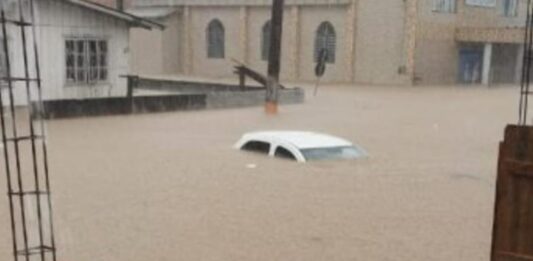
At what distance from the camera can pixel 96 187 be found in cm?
1186

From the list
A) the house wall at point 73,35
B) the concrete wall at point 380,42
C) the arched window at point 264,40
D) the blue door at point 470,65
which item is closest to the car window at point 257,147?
the house wall at point 73,35

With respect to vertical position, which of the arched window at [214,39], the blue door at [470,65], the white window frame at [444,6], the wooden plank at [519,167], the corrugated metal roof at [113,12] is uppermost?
the white window frame at [444,6]

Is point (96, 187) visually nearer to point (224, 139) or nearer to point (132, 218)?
point (132, 218)

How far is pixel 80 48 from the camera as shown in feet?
77.2

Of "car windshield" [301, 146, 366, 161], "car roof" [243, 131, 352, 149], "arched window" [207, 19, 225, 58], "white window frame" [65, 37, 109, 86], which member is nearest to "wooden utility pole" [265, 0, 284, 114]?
"white window frame" [65, 37, 109, 86]

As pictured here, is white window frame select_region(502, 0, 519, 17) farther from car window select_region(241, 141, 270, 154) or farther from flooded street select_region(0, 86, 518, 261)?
car window select_region(241, 141, 270, 154)

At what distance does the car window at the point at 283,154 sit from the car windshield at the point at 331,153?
0.24 m

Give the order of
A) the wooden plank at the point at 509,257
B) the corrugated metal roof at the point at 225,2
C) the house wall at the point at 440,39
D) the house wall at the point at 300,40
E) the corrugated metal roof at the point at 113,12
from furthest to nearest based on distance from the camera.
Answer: the corrugated metal roof at the point at 225,2 < the house wall at the point at 300,40 < the house wall at the point at 440,39 < the corrugated metal roof at the point at 113,12 < the wooden plank at the point at 509,257

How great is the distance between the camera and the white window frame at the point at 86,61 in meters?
23.4

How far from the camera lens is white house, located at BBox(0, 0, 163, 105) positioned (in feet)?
74.6

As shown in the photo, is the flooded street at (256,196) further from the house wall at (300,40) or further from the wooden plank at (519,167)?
the house wall at (300,40)

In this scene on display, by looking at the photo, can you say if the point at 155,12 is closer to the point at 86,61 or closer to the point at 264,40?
the point at 264,40

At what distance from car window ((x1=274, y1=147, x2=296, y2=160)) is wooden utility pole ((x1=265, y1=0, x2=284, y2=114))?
9.79 m

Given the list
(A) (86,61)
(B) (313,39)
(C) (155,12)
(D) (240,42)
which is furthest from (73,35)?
(C) (155,12)
